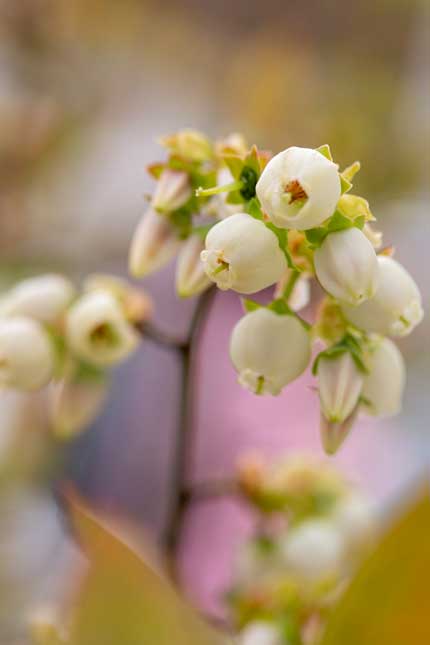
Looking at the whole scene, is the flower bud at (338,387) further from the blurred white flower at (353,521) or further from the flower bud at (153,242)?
the blurred white flower at (353,521)

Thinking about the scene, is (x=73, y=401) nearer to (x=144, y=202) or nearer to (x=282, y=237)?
(x=282, y=237)

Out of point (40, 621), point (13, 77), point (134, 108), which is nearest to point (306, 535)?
point (40, 621)

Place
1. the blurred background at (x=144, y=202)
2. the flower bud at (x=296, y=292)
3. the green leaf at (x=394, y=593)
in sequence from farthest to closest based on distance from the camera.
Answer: the blurred background at (x=144, y=202)
the flower bud at (x=296, y=292)
the green leaf at (x=394, y=593)

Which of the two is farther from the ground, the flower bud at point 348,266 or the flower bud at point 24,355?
the flower bud at point 348,266

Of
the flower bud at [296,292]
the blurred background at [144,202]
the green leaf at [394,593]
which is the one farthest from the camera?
the blurred background at [144,202]

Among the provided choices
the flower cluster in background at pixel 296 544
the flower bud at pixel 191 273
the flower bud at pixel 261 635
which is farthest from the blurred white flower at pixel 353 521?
the flower bud at pixel 191 273

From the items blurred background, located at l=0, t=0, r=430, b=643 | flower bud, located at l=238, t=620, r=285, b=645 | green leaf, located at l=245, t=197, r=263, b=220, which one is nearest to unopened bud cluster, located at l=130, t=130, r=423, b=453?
green leaf, located at l=245, t=197, r=263, b=220

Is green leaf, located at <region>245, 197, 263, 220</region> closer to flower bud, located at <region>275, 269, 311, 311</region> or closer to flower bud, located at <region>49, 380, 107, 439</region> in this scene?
flower bud, located at <region>275, 269, 311, 311</region>

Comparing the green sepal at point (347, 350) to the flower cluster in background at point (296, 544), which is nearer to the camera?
the green sepal at point (347, 350)
